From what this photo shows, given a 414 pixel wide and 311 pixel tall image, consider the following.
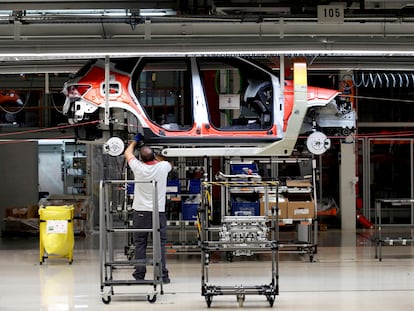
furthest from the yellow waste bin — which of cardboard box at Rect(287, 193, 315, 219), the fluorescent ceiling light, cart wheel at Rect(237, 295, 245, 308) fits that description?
cart wheel at Rect(237, 295, 245, 308)

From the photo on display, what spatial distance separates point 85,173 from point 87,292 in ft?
24.2

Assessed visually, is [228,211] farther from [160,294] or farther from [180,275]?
[160,294]

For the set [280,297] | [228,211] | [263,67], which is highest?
[263,67]

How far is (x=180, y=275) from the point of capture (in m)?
9.11

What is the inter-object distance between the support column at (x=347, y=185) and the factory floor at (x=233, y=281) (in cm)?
297

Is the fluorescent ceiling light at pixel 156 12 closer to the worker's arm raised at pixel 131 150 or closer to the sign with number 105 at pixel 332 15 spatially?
the worker's arm raised at pixel 131 150

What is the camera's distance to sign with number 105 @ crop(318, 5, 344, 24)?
29.4 feet

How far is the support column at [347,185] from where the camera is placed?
1520 cm

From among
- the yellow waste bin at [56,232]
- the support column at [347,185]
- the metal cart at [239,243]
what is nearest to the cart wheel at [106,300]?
the metal cart at [239,243]

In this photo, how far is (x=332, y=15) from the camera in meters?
8.97

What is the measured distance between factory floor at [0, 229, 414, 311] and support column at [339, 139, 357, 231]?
297 cm

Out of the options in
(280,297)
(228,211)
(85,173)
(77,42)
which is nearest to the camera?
(280,297)

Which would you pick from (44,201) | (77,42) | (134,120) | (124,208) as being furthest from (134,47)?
(44,201)

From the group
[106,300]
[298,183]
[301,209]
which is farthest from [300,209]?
[106,300]
